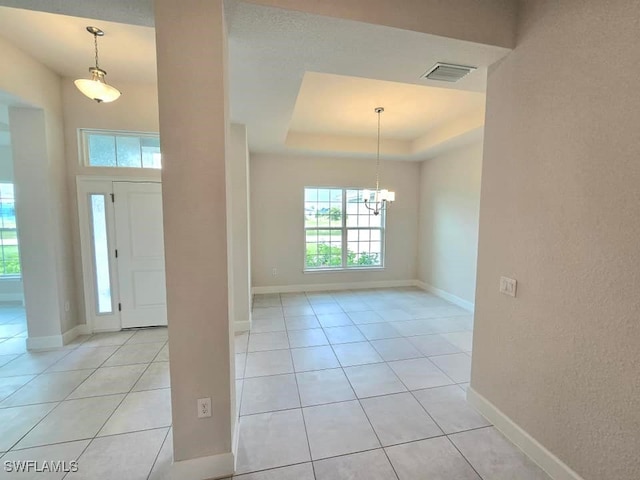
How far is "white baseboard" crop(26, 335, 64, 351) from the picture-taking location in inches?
115

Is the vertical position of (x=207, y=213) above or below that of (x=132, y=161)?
below

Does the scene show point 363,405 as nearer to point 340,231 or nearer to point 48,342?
point 48,342

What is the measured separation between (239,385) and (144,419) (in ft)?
2.27

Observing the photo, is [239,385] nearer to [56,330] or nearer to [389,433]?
[389,433]

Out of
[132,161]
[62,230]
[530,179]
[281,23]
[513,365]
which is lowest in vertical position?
[513,365]

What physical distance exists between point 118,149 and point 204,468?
3432mm

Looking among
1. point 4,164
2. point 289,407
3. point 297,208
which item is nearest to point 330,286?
point 297,208

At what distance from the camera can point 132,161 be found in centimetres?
329

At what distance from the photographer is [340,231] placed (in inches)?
219

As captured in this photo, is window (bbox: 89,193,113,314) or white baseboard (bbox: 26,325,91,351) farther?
window (bbox: 89,193,113,314)

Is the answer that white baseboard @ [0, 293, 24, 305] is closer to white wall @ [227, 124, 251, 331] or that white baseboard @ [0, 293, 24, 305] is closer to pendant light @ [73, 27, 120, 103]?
white wall @ [227, 124, 251, 331]

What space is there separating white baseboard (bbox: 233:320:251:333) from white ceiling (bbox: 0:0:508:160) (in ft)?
8.09

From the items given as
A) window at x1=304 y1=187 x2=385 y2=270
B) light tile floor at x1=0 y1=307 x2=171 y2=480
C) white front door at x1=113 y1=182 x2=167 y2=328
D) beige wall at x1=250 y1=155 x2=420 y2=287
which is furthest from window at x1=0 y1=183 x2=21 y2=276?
window at x1=304 y1=187 x2=385 y2=270

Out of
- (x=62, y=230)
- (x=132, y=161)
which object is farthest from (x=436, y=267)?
(x=62, y=230)
